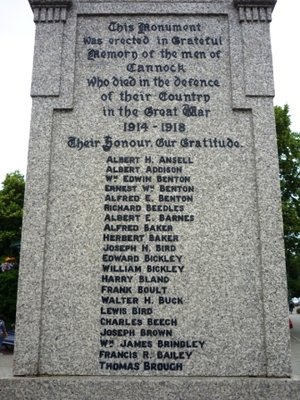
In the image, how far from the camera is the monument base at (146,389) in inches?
158

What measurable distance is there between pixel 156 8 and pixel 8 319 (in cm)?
2571

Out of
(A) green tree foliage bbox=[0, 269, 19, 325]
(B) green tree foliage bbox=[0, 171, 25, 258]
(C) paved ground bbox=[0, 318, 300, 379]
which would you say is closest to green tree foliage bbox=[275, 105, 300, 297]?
(C) paved ground bbox=[0, 318, 300, 379]

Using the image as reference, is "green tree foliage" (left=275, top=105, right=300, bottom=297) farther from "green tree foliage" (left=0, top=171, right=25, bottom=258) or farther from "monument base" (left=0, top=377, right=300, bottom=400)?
"green tree foliage" (left=0, top=171, right=25, bottom=258)

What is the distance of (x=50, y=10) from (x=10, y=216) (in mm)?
28992

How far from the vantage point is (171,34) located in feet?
17.9

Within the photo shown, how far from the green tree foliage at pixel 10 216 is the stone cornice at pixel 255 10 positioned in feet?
93.3

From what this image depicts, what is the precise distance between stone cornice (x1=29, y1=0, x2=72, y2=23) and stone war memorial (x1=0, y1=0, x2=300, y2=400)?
0.06 ft

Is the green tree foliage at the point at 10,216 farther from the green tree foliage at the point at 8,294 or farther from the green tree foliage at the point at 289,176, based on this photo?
the green tree foliage at the point at 289,176

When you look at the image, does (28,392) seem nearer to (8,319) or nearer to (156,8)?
(156,8)

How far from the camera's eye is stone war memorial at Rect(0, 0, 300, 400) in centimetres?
432

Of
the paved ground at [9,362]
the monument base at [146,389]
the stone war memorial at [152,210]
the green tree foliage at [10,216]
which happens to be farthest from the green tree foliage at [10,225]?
the monument base at [146,389]

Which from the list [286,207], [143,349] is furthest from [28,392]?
[286,207]

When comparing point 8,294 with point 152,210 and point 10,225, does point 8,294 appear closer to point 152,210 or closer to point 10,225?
point 10,225

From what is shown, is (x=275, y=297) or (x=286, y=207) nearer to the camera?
(x=275, y=297)
